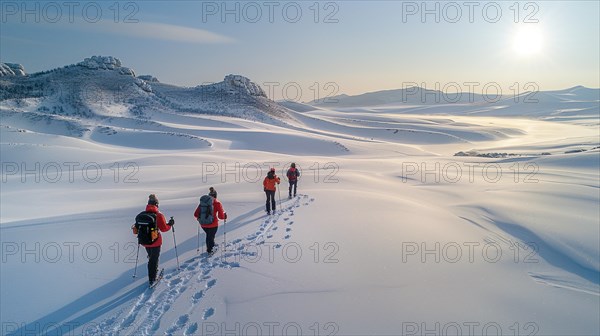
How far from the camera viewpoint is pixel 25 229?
8.02 m

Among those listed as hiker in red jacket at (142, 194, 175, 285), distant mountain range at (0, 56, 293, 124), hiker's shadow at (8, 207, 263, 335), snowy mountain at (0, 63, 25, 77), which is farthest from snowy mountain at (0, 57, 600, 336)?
snowy mountain at (0, 63, 25, 77)

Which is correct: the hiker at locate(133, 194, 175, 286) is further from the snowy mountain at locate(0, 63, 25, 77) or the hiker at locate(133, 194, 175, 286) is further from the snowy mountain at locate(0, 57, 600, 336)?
the snowy mountain at locate(0, 63, 25, 77)

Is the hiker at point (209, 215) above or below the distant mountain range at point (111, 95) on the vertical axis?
below

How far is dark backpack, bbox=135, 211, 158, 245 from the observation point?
5707mm

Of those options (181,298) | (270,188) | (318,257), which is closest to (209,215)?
(181,298)

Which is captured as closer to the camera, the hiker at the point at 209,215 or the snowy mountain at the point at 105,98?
the hiker at the point at 209,215

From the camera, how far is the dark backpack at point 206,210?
6.87 meters

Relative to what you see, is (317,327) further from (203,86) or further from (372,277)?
(203,86)

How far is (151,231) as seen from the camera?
18.9ft

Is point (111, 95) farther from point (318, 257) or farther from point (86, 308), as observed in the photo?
point (318, 257)

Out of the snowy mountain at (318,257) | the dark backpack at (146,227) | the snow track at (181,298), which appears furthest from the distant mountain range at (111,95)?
the dark backpack at (146,227)

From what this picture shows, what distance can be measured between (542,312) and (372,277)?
2700 mm

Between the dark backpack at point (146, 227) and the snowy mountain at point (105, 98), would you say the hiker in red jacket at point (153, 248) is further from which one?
the snowy mountain at point (105, 98)

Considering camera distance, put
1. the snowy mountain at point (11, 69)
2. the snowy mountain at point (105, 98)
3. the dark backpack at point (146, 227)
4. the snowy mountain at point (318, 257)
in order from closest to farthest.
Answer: the snowy mountain at point (318, 257), the dark backpack at point (146, 227), the snowy mountain at point (105, 98), the snowy mountain at point (11, 69)
